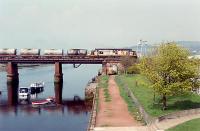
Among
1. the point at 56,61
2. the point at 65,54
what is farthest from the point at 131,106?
the point at 65,54

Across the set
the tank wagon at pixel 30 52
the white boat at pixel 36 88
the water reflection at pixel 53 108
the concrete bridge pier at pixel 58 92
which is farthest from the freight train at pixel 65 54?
the water reflection at pixel 53 108

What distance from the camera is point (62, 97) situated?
290 ft

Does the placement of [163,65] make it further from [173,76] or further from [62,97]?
[62,97]

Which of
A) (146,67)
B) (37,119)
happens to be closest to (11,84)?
(37,119)

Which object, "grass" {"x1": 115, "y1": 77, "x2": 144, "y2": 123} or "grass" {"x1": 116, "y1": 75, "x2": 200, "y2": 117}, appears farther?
"grass" {"x1": 116, "y1": 75, "x2": 200, "y2": 117}

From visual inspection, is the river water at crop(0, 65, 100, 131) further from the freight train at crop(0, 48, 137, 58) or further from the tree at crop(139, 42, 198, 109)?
the freight train at crop(0, 48, 137, 58)

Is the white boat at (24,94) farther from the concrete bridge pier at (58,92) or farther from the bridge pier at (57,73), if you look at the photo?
the bridge pier at (57,73)

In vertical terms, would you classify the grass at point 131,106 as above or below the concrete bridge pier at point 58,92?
above

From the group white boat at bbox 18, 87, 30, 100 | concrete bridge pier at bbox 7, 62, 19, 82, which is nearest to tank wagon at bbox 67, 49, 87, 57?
concrete bridge pier at bbox 7, 62, 19, 82

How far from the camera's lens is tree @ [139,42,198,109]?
47.6 m

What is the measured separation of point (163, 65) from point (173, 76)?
1.70 m

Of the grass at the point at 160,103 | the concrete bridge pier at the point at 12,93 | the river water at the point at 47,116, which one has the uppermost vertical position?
the grass at the point at 160,103

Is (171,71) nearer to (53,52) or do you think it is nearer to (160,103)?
(160,103)

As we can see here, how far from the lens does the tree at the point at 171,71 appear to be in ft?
156
